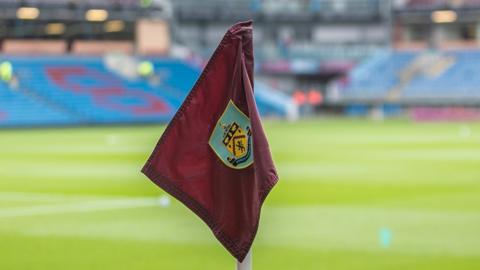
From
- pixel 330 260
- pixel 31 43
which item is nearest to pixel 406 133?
pixel 31 43

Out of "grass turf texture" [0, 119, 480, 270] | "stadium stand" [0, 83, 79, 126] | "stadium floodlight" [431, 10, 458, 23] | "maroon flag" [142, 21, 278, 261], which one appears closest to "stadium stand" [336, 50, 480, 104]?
"stadium floodlight" [431, 10, 458, 23]

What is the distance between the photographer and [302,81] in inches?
3054

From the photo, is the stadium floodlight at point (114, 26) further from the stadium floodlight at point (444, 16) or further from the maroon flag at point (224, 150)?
the maroon flag at point (224, 150)

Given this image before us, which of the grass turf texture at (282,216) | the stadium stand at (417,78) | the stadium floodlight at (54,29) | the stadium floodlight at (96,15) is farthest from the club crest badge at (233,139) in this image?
the stadium stand at (417,78)

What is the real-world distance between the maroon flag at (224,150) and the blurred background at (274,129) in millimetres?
4604

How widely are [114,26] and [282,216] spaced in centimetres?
5198

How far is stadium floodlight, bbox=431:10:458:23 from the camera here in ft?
242

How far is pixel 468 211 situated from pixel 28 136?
3023cm

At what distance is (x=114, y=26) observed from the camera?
65062mm

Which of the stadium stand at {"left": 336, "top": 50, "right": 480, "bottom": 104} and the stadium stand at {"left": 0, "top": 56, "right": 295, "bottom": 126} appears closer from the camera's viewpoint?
the stadium stand at {"left": 0, "top": 56, "right": 295, "bottom": 126}

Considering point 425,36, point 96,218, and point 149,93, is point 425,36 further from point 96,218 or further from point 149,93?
point 96,218

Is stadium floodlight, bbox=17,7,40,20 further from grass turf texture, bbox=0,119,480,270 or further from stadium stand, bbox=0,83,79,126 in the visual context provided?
grass turf texture, bbox=0,119,480,270

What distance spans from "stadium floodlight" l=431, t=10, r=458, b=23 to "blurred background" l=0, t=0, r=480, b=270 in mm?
151

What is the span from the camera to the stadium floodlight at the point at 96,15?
6341cm
